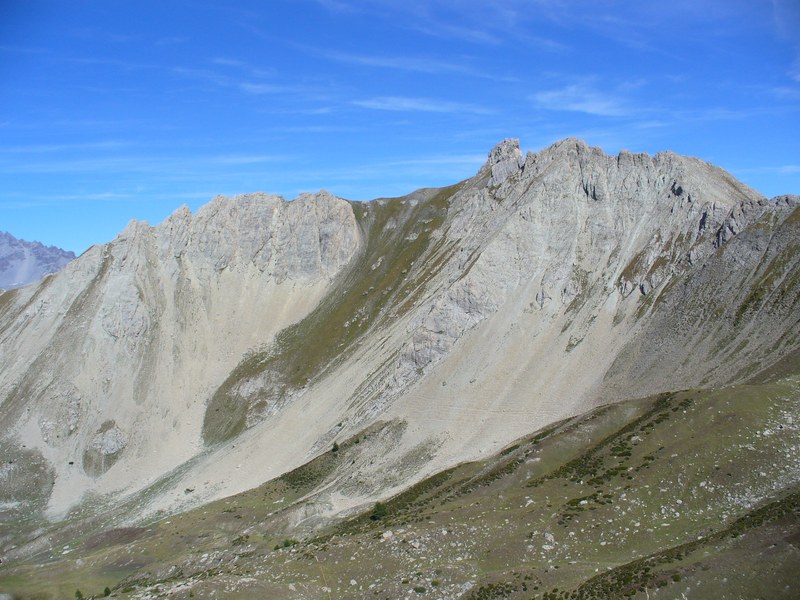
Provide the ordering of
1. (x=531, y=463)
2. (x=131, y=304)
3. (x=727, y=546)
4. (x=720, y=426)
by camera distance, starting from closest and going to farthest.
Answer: (x=727, y=546), (x=720, y=426), (x=531, y=463), (x=131, y=304)

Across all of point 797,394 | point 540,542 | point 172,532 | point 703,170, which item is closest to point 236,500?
Answer: point 172,532

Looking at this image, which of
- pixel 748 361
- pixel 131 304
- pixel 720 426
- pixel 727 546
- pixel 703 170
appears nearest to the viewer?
A: pixel 727 546

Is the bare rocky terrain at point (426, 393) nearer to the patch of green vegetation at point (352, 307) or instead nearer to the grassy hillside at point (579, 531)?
the grassy hillside at point (579, 531)

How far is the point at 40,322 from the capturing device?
139500mm

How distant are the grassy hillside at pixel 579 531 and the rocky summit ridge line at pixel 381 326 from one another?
17.4m

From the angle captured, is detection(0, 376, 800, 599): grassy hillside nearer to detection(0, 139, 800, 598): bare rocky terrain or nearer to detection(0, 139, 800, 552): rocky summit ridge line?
detection(0, 139, 800, 598): bare rocky terrain

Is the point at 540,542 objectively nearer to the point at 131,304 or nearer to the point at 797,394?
the point at 797,394

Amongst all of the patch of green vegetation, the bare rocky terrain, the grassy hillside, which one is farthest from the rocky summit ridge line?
the grassy hillside

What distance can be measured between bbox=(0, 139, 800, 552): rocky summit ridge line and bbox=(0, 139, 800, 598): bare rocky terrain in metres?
0.50

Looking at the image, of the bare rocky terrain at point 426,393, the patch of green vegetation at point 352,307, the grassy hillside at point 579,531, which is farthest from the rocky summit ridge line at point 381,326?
the grassy hillside at point 579,531

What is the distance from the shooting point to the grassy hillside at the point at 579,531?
35031mm

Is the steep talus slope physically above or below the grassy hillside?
above

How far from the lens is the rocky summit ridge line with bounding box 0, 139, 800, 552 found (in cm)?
8725

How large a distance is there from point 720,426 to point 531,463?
17924 millimetres
